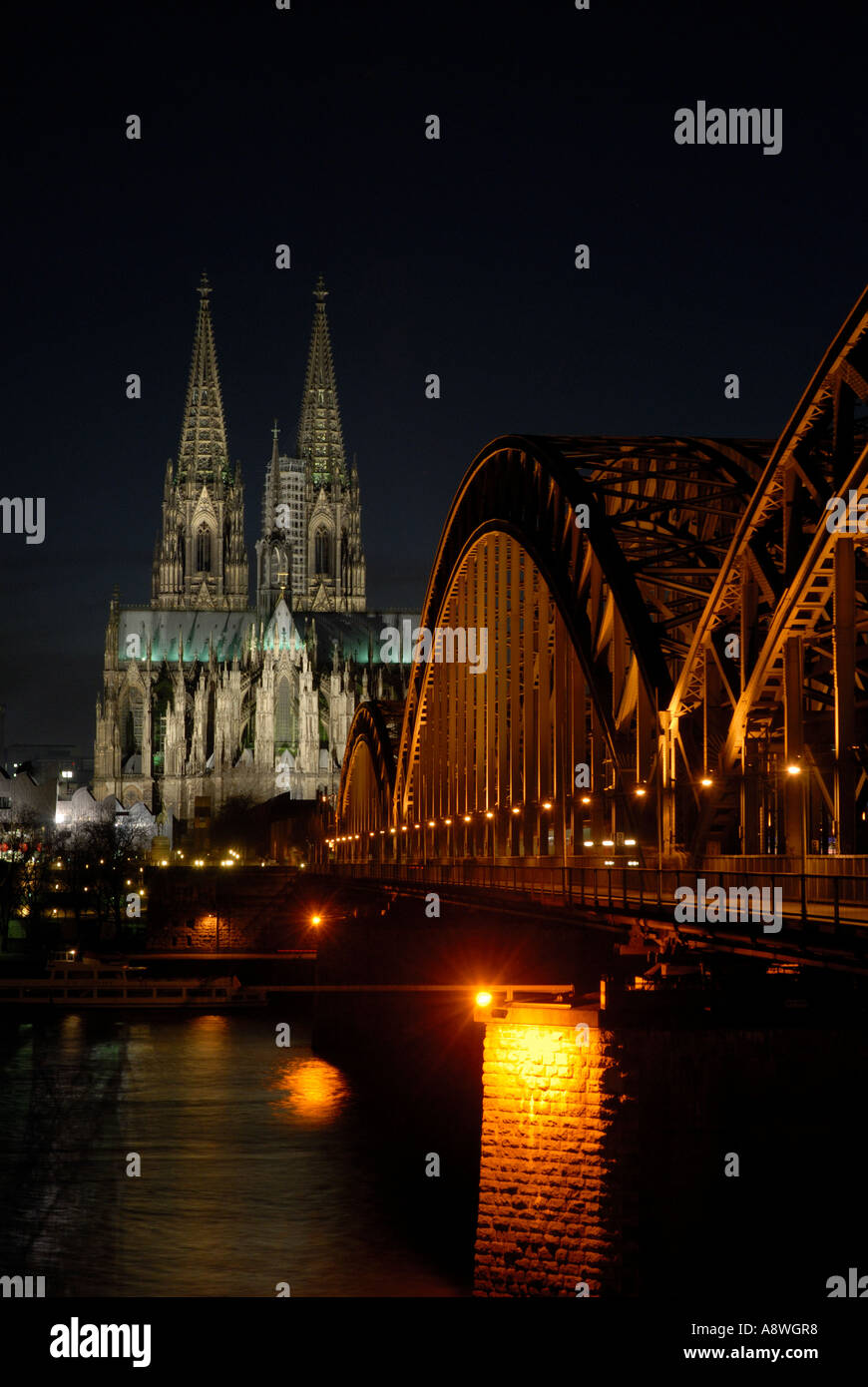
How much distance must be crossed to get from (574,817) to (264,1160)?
11.0 m

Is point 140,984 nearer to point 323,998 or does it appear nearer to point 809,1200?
point 323,998

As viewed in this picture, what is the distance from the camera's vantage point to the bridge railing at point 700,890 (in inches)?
851

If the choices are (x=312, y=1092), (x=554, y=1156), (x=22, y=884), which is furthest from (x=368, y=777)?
(x=554, y=1156)

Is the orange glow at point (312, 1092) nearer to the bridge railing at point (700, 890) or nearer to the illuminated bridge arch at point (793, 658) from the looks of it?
the bridge railing at point (700, 890)

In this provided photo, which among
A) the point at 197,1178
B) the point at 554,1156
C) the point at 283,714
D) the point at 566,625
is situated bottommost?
the point at 197,1178

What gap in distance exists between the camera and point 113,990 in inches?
3243

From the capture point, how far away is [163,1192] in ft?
125

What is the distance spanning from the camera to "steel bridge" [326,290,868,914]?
87.6 ft

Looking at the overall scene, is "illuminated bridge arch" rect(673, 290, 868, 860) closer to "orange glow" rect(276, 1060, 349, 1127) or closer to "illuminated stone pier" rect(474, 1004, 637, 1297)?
"illuminated stone pier" rect(474, 1004, 637, 1297)

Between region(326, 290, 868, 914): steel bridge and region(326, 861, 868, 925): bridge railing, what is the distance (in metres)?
0.44

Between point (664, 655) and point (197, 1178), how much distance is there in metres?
15.5

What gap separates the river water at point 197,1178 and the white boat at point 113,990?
15034 mm

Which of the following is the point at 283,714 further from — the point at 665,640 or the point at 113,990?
the point at 665,640

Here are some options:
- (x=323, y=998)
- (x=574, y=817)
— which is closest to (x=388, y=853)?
(x=323, y=998)
